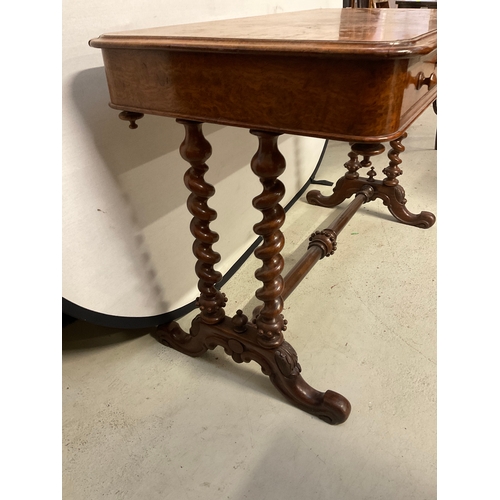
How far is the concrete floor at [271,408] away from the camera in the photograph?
0.93m

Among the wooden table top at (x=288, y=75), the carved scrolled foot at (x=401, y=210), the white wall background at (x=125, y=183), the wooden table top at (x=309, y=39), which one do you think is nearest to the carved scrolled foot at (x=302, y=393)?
the white wall background at (x=125, y=183)

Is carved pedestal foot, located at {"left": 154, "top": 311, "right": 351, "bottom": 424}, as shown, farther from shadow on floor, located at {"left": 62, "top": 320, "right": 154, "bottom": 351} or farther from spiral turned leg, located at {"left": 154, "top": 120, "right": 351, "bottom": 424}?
shadow on floor, located at {"left": 62, "top": 320, "right": 154, "bottom": 351}

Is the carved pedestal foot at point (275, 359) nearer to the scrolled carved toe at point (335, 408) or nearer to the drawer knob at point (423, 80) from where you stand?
the scrolled carved toe at point (335, 408)

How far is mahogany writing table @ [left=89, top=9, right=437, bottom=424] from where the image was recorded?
0.62 meters

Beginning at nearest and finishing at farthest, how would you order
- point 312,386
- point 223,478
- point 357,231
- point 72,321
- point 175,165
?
point 223,478 < point 312,386 < point 175,165 < point 72,321 < point 357,231

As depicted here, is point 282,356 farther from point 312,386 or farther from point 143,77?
point 143,77

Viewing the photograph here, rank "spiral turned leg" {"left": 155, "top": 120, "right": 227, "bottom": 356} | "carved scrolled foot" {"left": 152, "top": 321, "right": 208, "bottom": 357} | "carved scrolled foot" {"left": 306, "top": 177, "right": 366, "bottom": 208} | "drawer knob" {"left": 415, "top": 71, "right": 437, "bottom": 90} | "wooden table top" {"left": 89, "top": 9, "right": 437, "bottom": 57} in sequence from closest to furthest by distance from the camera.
→ "wooden table top" {"left": 89, "top": 9, "right": 437, "bottom": 57} → "drawer knob" {"left": 415, "top": 71, "right": 437, "bottom": 90} → "spiral turned leg" {"left": 155, "top": 120, "right": 227, "bottom": 356} → "carved scrolled foot" {"left": 152, "top": 321, "right": 208, "bottom": 357} → "carved scrolled foot" {"left": 306, "top": 177, "right": 366, "bottom": 208}

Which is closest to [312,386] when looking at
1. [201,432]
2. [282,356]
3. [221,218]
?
[282,356]

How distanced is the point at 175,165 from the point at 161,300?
0.40m

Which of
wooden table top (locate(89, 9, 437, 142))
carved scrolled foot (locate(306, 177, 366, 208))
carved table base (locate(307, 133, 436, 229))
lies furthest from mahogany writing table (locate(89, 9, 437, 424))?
carved scrolled foot (locate(306, 177, 366, 208))

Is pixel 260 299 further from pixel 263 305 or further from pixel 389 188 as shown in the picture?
pixel 389 188

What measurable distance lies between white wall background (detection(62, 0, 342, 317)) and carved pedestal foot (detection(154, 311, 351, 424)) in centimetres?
22

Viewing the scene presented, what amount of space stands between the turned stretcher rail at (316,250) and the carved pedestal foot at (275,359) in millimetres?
182

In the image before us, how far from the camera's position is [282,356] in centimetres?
107
